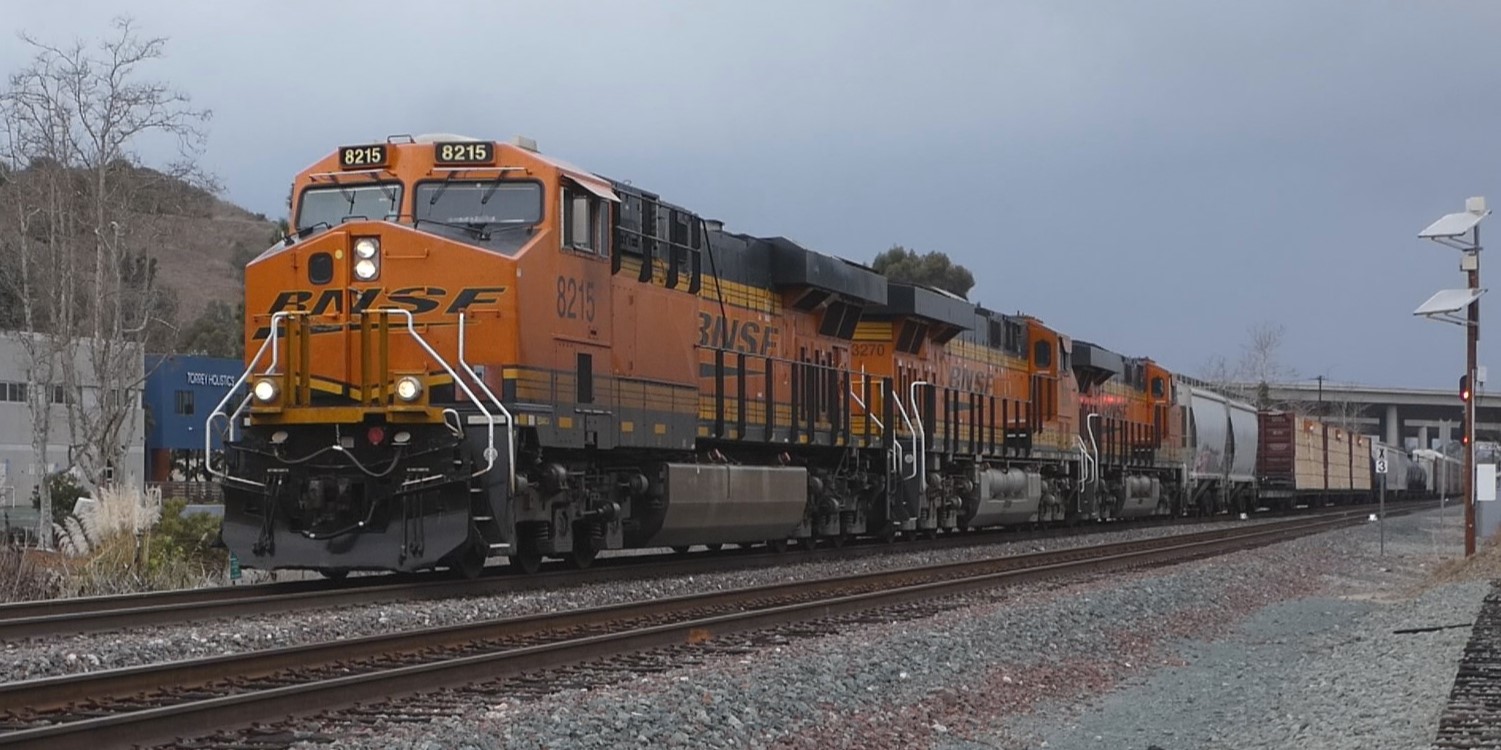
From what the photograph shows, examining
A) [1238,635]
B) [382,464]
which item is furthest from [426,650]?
[1238,635]

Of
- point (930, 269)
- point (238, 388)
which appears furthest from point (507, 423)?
point (930, 269)

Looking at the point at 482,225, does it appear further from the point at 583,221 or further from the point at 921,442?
the point at 921,442

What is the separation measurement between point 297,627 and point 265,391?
11.0ft

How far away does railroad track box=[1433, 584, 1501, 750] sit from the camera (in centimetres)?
693

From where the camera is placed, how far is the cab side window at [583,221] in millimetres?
14656

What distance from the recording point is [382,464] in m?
13.5

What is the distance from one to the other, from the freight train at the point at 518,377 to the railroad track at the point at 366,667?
2170 millimetres

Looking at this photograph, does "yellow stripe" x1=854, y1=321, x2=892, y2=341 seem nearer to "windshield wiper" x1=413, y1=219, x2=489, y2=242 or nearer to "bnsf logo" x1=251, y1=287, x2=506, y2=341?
"windshield wiper" x1=413, y1=219, x2=489, y2=242

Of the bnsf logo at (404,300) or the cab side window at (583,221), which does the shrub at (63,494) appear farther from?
the cab side window at (583,221)

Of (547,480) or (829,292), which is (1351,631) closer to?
(547,480)

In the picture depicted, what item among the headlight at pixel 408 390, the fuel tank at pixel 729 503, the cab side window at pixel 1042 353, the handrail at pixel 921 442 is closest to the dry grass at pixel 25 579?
the headlight at pixel 408 390

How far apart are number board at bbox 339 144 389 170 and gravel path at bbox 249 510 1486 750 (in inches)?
245

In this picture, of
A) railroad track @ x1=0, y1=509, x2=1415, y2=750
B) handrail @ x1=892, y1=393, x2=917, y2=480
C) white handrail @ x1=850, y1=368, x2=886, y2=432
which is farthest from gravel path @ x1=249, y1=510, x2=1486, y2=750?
handrail @ x1=892, y1=393, x2=917, y2=480

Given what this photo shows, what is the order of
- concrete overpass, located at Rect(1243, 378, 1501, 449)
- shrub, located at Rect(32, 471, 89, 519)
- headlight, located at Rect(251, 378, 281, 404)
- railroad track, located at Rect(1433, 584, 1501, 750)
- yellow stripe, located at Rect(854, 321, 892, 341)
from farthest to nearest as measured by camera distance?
concrete overpass, located at Rect(1243, 378, 1501, 449) < shrub, located at Rect(32, 471, 89, 519) < yellow stripe, located at Rect(854, 321, 892, 341) < headlight, located at Rect(251, 378, 281, 404) < railroad track, located at Rect(1433, 584, 1501, 750)
